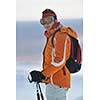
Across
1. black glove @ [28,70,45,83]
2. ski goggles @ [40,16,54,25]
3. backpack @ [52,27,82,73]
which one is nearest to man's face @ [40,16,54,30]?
ski goggles @ [40,16,54,25]

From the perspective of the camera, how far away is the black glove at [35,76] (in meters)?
1.02

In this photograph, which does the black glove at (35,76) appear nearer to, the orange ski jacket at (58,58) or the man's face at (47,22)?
the orange ski jacket at (58,58)

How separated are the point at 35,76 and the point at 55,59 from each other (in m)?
0.12

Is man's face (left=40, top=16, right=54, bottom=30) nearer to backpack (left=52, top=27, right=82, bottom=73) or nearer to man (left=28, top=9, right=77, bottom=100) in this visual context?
man (left=28, top=9, right=77, bottom=100)

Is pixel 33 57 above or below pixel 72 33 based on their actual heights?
below

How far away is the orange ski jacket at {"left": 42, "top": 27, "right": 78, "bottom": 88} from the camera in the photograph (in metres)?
1.01

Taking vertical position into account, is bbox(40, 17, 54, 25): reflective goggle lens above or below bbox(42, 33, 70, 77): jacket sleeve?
above

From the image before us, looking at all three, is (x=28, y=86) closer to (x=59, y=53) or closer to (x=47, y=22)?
(x=59, y=53)

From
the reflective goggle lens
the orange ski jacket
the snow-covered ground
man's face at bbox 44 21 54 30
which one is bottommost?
the snow-covered ground

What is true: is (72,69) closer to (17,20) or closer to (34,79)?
(34,79)

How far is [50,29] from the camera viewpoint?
1032mm
